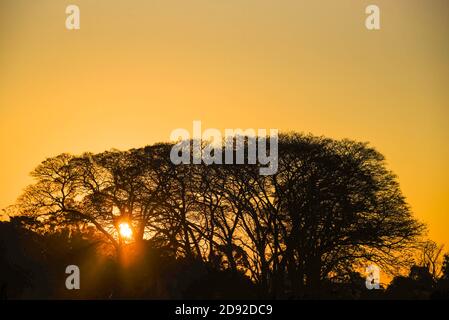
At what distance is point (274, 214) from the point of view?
68.8 metres

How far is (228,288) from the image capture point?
57.7 m

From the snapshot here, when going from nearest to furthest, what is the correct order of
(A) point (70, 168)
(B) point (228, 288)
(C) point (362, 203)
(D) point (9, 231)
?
(B) point (228, 288) < (C) point (362, 203) < (A) point (70, 168) < (D) point (9, 231)

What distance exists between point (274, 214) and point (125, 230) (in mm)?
13288

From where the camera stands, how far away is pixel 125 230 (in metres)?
74.1

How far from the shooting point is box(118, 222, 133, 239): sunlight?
2901 inches

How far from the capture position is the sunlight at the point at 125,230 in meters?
73.7

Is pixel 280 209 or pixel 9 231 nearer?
pixel 280 209

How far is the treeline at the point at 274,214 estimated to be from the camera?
68.9 metres

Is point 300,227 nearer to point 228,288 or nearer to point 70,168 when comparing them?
point 228,288

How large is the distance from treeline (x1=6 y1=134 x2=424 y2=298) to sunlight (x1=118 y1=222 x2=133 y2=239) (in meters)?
0.34

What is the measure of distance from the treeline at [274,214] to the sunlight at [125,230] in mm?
338
